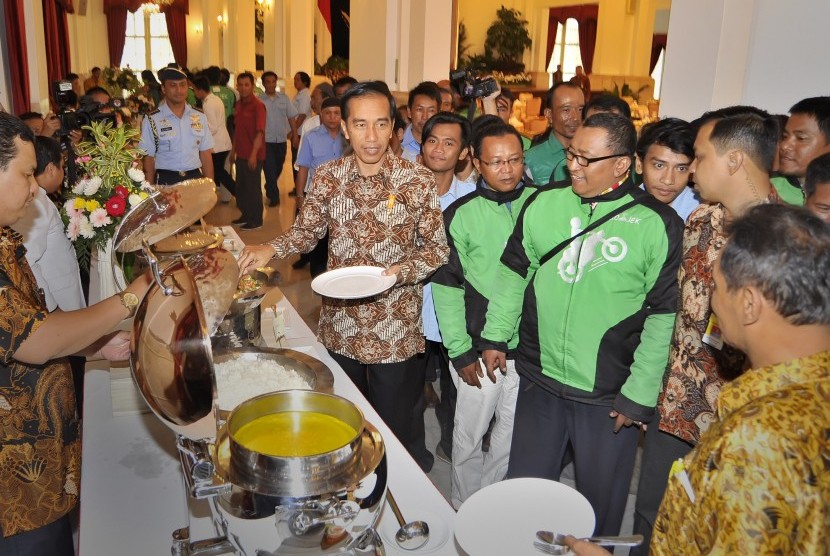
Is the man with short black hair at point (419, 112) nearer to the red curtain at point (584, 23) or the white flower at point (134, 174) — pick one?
the white flower at point (134, 174)

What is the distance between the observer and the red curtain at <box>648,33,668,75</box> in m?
12.7

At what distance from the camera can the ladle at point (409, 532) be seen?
1.19 metres

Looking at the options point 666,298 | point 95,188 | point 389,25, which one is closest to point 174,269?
point 666,298

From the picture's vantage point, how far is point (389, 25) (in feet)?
23.8

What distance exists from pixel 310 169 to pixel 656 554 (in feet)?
13.5

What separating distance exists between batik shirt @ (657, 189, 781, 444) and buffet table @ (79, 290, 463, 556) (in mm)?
707

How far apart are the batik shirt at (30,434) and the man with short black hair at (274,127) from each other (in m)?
6.37

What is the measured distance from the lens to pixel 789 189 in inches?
105

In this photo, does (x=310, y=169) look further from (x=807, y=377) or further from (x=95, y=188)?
(x=807, y=377)

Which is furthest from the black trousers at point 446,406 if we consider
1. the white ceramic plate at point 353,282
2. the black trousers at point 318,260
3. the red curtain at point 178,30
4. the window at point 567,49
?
the red curtain at point 178,30

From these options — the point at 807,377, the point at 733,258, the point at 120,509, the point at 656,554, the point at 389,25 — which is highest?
the point at 389,25

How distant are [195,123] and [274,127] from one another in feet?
8.35

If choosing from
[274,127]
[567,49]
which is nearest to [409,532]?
[274,127]

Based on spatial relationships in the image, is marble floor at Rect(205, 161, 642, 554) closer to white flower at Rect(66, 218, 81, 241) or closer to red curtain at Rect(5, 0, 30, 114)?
white flower at Rect(66, 218, 81, 241)
